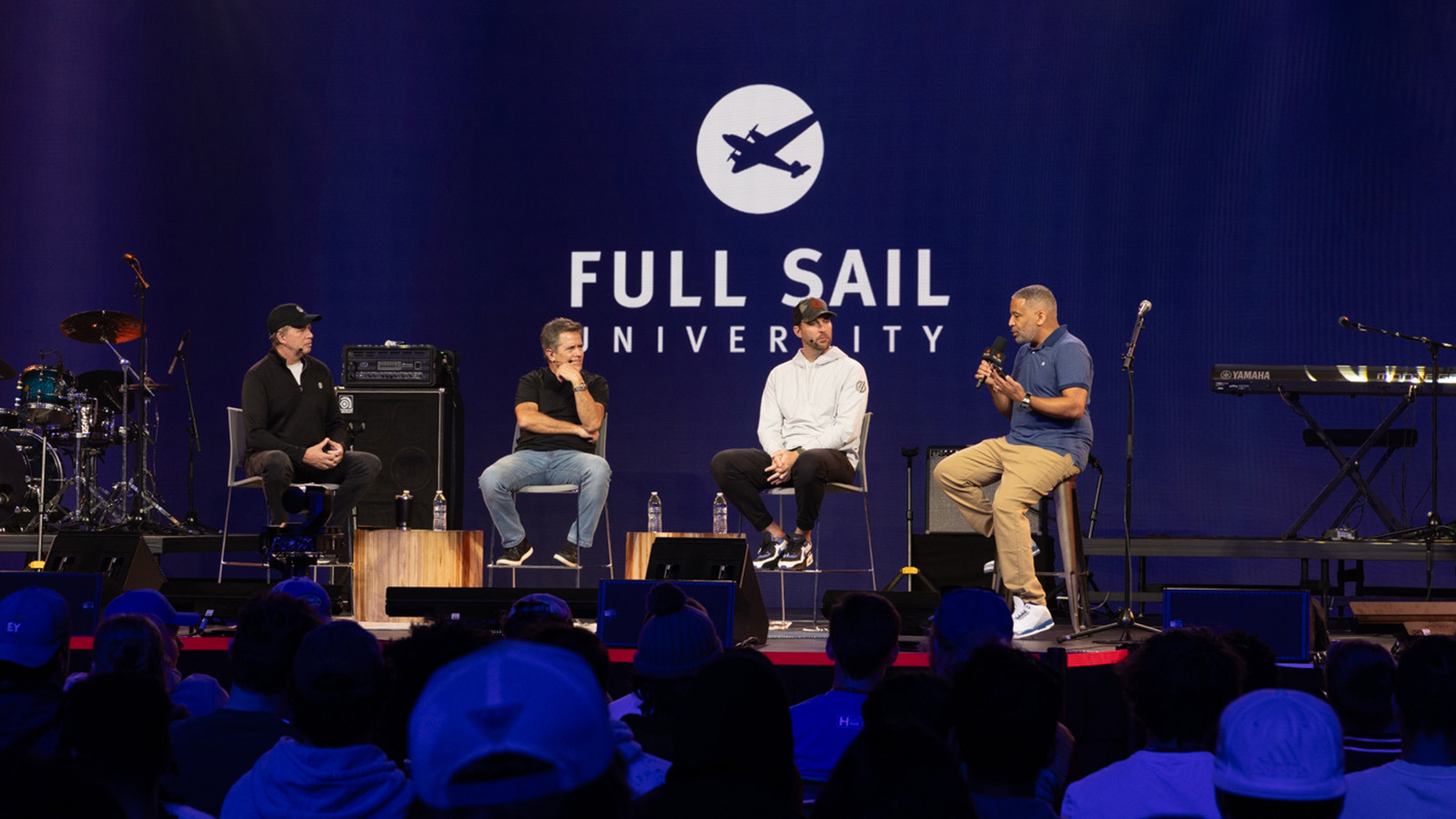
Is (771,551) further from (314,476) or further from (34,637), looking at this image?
(34,637)

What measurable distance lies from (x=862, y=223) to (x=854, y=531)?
1.76 m

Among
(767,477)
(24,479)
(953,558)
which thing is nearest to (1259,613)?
(953,558)

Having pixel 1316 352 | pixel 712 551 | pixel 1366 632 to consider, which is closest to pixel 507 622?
pixel 712 551

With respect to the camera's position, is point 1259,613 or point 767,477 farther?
point 767,477

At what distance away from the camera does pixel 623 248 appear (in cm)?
745

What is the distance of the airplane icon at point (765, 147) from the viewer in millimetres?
7340

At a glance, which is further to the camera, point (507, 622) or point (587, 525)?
point (587, 525)

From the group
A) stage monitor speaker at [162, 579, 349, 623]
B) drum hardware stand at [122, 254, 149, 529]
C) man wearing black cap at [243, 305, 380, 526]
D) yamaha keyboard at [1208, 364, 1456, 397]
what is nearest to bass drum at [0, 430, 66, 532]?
drum hardware stand at [122, 254, 149, 529]

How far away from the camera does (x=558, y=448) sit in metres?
6.05

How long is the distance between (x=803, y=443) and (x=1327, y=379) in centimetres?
267

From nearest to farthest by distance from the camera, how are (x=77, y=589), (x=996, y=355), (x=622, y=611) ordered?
(x=622, y=611) → (x=77, y=589) → (x=996, y=355)

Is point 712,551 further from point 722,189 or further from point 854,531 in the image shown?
point 722,189

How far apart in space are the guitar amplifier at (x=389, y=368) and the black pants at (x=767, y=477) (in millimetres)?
1965

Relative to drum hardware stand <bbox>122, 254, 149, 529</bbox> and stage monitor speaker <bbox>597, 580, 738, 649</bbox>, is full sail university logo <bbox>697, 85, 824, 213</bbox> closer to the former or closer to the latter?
drum hardware stand <bbox>122, 254, 149, 529</bbox>
